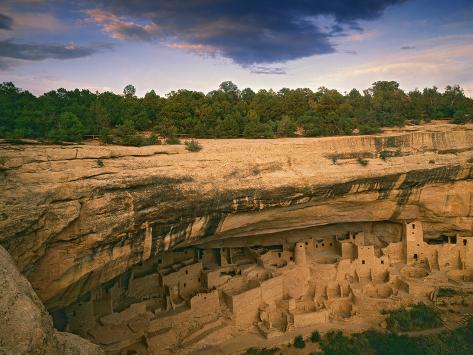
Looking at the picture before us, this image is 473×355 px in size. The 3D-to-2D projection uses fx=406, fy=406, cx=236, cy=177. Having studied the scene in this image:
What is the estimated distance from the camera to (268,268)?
17156 mm

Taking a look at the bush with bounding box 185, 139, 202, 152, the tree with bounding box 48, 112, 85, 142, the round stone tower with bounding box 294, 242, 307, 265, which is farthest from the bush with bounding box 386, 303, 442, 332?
the tree with bounding box 48, 112, 85, 142

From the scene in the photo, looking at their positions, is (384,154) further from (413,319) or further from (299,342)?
(299,342)

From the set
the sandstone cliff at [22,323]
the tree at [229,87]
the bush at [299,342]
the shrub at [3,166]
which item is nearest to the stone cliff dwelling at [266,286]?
the bush at [299,342]

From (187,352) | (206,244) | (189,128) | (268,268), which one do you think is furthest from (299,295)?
(189,128)

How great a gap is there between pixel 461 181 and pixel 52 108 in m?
17.5

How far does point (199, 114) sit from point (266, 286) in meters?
8.63

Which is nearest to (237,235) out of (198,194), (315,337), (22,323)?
(198,194)

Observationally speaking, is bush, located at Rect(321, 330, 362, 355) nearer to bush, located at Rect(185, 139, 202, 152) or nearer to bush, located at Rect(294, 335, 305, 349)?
bush, located at Rect(294, 335, 305, 349)

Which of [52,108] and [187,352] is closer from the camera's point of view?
[187,352]

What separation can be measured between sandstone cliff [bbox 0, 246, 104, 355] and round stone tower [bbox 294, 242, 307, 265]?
13.0m

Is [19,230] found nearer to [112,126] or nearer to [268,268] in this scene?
[112,126]

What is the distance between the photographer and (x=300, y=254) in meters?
17.8

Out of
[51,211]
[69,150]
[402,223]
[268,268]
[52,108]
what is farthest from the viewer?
[402,223]

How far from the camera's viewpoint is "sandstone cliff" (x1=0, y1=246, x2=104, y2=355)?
4.69 meters
